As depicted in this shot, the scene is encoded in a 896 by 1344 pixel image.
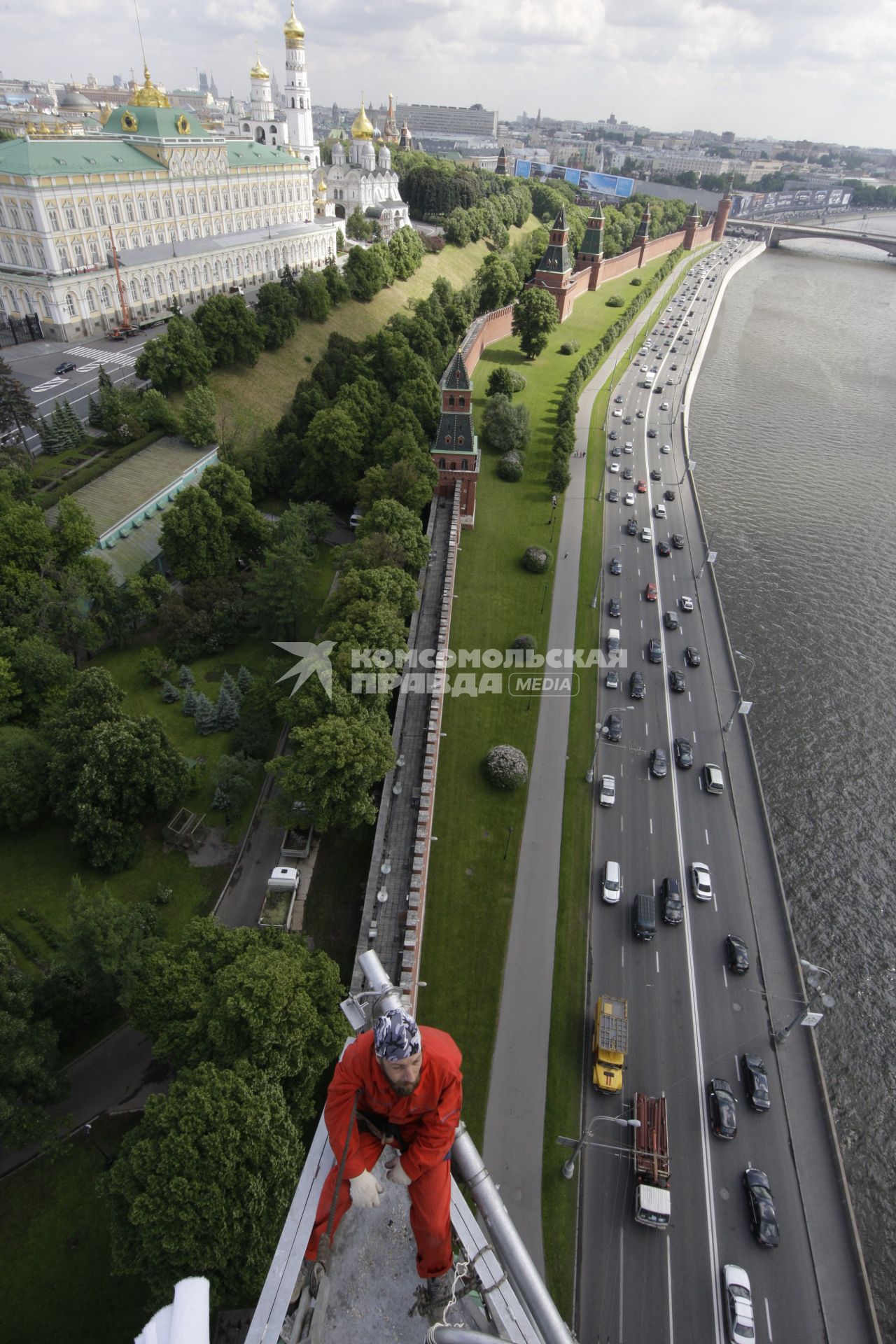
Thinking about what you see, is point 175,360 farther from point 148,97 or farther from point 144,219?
point 148,97

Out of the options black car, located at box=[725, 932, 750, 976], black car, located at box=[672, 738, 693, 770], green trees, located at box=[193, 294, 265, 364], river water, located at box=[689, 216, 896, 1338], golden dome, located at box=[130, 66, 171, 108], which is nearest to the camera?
river water, located at box=[689, 216, 896, 1338]

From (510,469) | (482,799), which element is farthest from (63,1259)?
(510,469)

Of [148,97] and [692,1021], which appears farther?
[148,97]

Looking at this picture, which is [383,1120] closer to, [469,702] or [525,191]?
[469,702]

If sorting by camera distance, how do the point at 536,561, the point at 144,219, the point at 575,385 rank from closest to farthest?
the point at 536,561
the point at 144,219
the point at 575,385

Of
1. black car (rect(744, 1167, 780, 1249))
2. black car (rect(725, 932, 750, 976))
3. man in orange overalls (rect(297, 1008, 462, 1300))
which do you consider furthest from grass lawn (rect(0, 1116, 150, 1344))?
black car (rect(725, 932, 750, 976))

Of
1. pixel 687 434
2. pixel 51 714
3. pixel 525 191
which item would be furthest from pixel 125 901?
pixel 525 191

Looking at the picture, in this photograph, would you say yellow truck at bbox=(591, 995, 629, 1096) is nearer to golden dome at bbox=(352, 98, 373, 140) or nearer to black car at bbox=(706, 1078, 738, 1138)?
black car at bbox=(706, 1078, 738, 1138)
